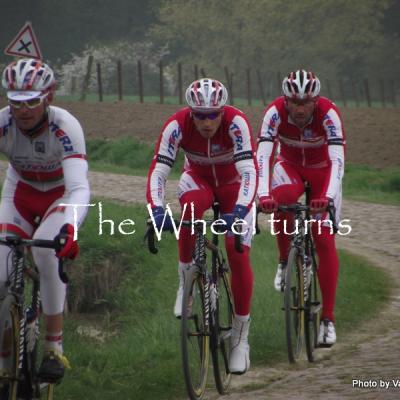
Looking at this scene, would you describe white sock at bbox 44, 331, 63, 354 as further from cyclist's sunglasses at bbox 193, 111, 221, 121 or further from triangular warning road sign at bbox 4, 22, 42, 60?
triangular warning road sign at bbox 4, 22, 42, 60

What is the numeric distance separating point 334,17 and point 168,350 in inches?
3292

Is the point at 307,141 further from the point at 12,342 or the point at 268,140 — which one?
the point at 12,342

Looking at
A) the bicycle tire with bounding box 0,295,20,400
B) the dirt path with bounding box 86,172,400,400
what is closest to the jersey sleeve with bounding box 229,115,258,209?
the dirt path with bounding box 86,172,400,400

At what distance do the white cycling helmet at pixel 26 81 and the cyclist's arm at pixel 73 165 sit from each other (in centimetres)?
28

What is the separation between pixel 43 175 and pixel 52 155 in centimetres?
20

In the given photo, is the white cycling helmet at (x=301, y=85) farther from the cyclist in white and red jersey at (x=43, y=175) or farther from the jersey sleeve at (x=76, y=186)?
the jersey sleeve at (x=76, y=186)

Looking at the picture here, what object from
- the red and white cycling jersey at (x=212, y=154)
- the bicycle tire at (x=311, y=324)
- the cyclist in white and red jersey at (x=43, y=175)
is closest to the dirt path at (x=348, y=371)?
the bicycle tire at (x=311, y=324)

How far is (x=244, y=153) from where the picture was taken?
8.53 m

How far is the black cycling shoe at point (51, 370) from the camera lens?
23.0ft

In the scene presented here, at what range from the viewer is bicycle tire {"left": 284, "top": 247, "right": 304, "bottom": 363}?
9328mm

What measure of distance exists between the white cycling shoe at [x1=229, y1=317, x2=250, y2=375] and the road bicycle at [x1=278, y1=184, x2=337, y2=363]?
29.4 inches

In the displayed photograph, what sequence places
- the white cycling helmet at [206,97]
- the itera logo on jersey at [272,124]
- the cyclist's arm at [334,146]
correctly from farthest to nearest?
1. the itera logo on jersey at [272,124]
2. the cyclist's arm at [334,146]
3. the white cycling helmet at [206,97]

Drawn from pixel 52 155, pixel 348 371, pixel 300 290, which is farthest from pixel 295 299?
pixel 52 155

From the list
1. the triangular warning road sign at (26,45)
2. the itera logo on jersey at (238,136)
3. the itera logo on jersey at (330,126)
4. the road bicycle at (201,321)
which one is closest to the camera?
the road bicycle at (201,321)
